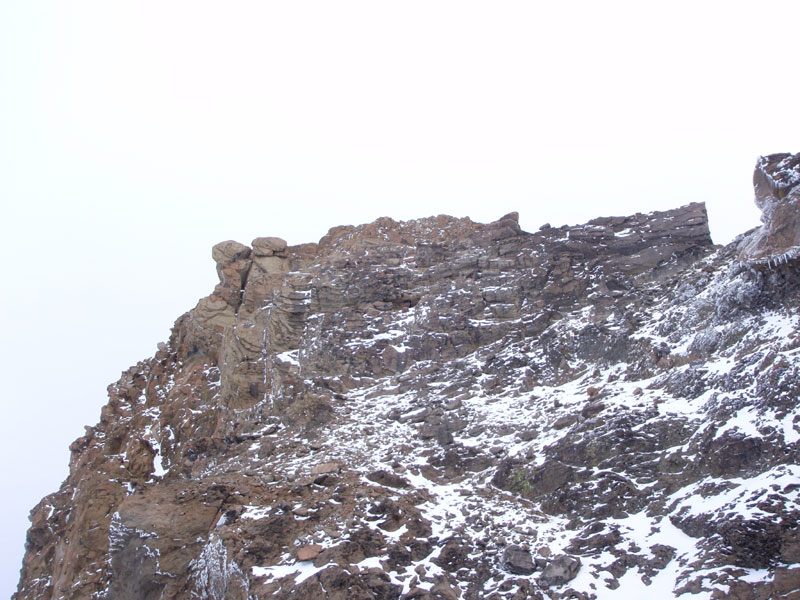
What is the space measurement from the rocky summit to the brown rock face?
0.27 ft

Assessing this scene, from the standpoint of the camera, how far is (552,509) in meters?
18.0

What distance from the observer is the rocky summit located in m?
15.5

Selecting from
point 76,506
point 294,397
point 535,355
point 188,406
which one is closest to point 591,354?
point 535,355

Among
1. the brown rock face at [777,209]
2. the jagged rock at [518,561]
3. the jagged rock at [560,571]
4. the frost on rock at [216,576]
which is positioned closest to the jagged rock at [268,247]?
the frost on rock at [216,576]

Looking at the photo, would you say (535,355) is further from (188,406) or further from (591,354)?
(188,406)

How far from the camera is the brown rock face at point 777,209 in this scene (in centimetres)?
1947

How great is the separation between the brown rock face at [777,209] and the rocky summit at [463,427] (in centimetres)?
8

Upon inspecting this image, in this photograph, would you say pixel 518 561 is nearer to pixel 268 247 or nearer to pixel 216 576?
pixel 216 576

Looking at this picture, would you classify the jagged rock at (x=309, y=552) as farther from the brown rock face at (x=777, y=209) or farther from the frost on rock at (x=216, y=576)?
the brown rock face at (x=777, y=209)

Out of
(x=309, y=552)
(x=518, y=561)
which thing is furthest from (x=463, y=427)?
(x=309, y=552)

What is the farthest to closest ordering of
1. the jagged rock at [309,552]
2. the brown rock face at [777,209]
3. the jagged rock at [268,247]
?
the jagged rock at [268,247] → the brown rock face at [777,209] → the jagged rock at [309,552]

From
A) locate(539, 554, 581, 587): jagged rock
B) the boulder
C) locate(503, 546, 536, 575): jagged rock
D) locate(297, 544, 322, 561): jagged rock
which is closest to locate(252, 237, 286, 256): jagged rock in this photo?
the boulder

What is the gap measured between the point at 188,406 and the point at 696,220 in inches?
991

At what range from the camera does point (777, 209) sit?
67.4ft
